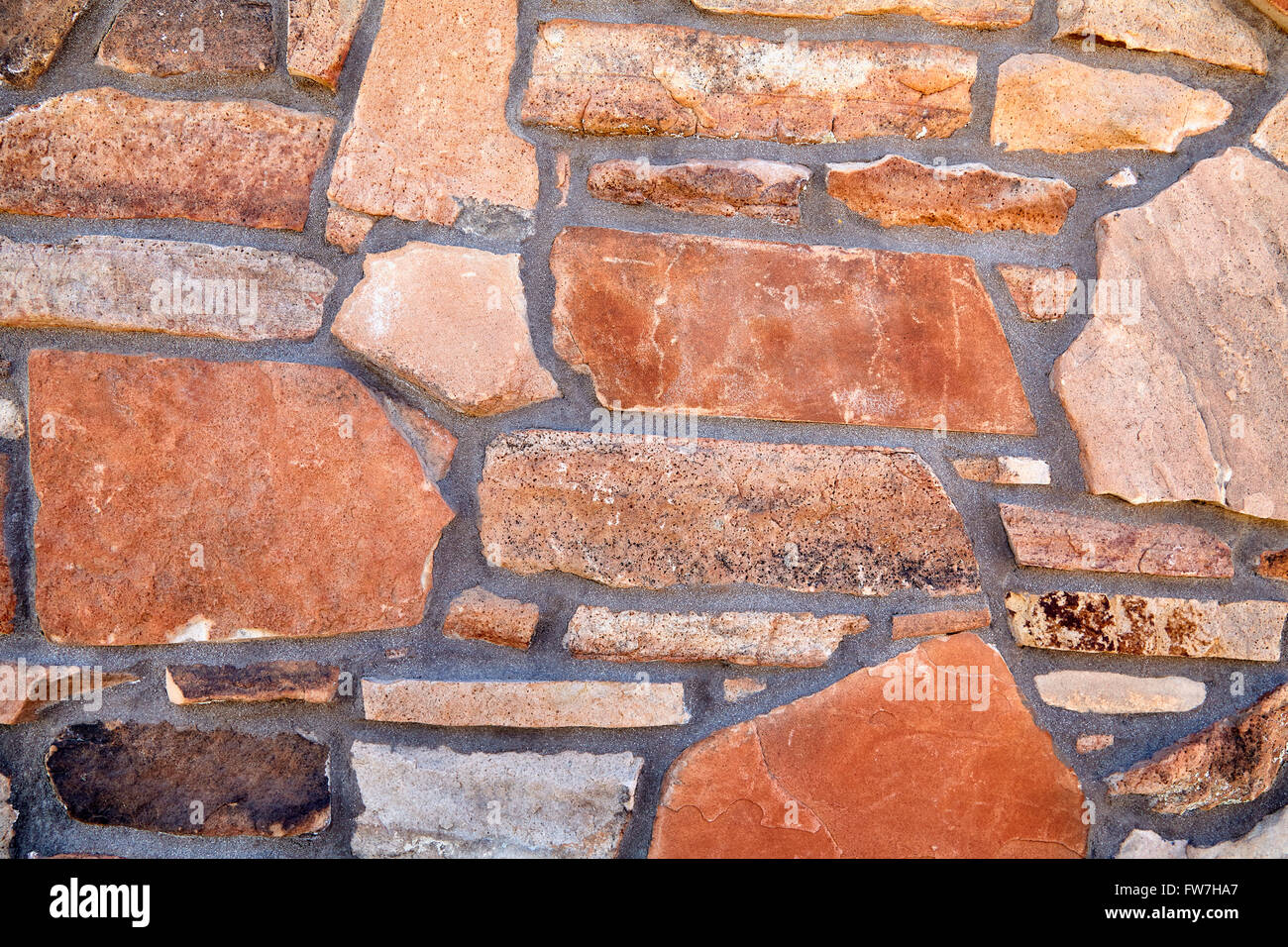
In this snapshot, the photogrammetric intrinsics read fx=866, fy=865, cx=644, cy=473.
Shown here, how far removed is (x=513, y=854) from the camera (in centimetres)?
109

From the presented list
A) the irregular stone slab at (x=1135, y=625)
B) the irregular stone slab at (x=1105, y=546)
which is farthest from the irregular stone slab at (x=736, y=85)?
the irregular stone slab at (x=1135, y=625)

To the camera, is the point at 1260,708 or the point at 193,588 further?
the point at 1260,708

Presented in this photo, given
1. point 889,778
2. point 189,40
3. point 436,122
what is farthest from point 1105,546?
point 189,40

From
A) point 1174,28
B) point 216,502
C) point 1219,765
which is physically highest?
point 1174,28

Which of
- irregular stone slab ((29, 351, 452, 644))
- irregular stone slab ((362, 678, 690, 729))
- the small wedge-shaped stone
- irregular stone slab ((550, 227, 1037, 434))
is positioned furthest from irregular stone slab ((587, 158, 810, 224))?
irregular stone slab ((362, 678, 690, 729))

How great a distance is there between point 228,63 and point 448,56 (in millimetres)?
282

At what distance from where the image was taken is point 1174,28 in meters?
1.19

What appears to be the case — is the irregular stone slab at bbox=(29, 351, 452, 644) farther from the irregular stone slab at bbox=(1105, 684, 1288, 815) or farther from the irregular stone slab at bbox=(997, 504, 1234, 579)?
the irregular stone slab at bbox=(1105, 684, 1288, 815)

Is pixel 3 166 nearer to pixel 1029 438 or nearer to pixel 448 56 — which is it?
pixel 448 56

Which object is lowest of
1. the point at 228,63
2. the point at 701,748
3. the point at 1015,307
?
the point at 701,748

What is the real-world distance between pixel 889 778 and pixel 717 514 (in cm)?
41

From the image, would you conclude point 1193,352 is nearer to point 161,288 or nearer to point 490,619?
point 490,619

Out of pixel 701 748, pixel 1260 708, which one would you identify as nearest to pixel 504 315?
pixel 701 748

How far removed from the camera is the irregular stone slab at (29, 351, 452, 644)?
106cm
